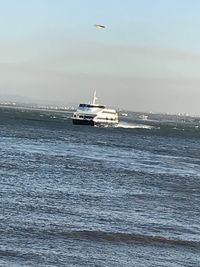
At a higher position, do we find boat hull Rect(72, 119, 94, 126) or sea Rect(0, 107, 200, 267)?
boat hull Rect(72, 119, 94, 126)

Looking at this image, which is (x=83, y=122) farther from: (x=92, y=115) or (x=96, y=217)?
(x=96, y=217)

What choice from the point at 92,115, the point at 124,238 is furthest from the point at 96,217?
the point at 92,115

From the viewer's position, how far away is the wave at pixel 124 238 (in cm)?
2269

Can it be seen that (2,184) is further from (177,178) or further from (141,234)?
(177,178)

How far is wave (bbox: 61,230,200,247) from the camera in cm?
2269

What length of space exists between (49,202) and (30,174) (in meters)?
11.2

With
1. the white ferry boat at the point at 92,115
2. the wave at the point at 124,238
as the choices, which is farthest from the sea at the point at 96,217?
the white ferry boat at the point at 92,115

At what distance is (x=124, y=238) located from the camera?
23.1 meters

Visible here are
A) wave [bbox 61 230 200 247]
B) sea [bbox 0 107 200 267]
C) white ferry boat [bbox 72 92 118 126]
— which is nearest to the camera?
sea [bbox 0 107 200 267]

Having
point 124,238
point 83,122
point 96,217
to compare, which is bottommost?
point 124,238

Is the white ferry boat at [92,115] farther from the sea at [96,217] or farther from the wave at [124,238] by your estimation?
the wave at [124,238]

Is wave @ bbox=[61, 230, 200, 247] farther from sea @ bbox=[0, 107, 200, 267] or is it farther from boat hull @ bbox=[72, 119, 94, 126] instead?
boat hull @ bbox=[72, 119, 94, 126]

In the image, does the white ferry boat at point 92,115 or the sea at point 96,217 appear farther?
the white ferry boat at point 92,115

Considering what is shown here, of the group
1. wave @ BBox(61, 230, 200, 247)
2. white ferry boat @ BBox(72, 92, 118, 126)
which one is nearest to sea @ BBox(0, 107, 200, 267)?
wave @ BBox(61, 230, 200, 247)
